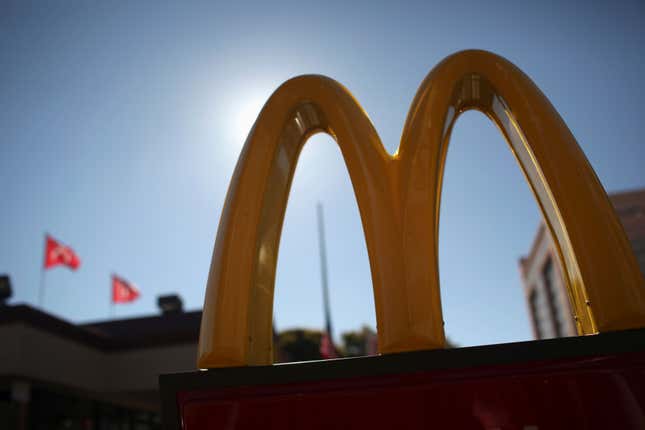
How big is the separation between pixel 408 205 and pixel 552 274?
29.1 m

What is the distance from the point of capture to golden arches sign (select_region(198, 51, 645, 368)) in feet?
6.83

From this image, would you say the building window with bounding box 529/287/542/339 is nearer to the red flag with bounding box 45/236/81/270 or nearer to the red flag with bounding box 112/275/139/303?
the red flag with bounding box 112/275/139/303

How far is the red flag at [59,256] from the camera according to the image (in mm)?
16141

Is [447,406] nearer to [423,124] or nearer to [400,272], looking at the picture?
[400,272]

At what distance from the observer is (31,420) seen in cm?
1257

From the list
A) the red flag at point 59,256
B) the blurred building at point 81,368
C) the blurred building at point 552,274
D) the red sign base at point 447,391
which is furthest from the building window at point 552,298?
the red sign base at point 447,391

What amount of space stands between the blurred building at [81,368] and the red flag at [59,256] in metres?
2.33

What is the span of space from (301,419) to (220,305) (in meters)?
0.60

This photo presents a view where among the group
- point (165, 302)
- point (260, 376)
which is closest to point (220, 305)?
point (260, 376)

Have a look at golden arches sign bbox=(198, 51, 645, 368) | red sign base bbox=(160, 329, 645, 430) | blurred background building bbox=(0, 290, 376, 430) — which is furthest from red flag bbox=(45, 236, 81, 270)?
red sign base bbox=(160, 329, 645, 430)

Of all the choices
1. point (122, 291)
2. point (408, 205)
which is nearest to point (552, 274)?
point (122, 291)

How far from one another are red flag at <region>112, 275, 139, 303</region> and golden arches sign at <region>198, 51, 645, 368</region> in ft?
59.6

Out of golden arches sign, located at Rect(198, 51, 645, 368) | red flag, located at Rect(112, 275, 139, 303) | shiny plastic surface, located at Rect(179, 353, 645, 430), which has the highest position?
red flag, located at Rect(112, 275, 139, 303)

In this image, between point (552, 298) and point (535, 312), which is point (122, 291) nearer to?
point (552, 298)
